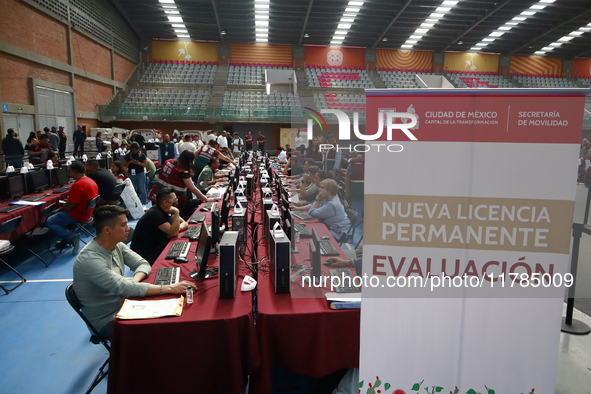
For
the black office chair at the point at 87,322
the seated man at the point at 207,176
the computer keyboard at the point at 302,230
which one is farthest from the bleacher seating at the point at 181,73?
the black office chair at the point at 87,322

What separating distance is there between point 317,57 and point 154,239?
23049 millimetres

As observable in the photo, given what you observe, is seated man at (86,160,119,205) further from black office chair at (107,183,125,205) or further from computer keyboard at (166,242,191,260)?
computer keyboard at (166,242,191,260)

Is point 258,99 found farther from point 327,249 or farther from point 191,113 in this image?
point 327,249

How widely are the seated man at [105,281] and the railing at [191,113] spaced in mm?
15247

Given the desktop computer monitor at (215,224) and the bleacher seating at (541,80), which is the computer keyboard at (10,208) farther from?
the bleacher seating at (541,80)

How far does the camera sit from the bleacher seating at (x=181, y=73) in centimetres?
2178

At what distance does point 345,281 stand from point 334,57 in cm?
2430

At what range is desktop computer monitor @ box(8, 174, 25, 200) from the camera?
5.06m

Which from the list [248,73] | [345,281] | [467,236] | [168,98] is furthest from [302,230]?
[248,73]

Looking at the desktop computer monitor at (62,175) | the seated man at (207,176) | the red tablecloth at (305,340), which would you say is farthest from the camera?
the seated man at (207,176)

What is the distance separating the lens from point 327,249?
2.74m

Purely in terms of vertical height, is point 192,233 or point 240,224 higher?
point 240,224

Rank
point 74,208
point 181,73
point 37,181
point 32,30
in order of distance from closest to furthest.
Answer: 1. point 74,208
2. point 37,181
3. point 32,30
4. point 181,73

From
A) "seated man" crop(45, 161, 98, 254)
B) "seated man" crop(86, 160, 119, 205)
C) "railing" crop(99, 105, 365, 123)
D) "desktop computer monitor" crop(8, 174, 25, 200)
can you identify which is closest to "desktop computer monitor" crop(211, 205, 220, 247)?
"seated man" crop(45, 161, 98, 254)
